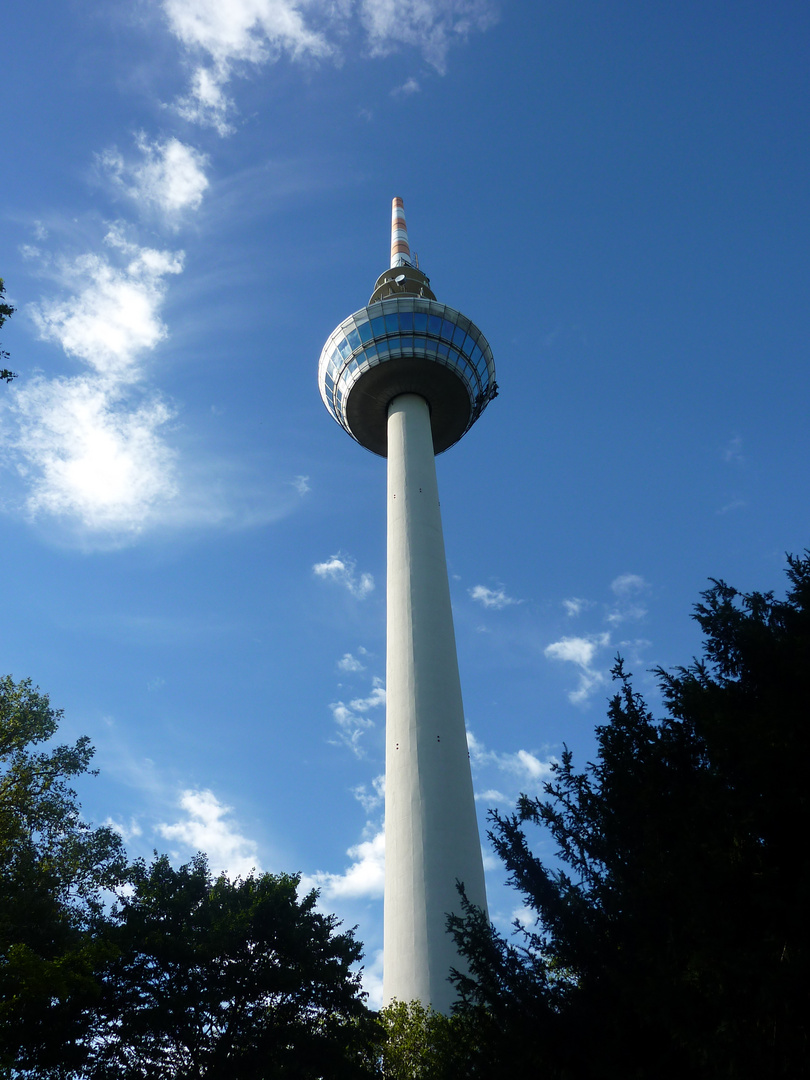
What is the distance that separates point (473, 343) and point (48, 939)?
3831cm

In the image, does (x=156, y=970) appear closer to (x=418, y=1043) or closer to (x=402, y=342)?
(x=418, y=1043)

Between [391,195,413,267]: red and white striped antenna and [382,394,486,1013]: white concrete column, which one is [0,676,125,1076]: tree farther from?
[391,195,413,267]: red and white striped antenna

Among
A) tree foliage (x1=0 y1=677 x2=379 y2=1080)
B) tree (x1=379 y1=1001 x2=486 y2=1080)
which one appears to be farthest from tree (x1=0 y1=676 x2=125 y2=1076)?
tree (x1=379 y1=1001 x2=486 y2=1080)

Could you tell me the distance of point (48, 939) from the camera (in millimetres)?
21719

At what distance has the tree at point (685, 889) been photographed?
10.2 metres

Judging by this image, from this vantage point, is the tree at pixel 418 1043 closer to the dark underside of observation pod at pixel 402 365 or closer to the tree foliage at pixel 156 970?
the tree foliage at pixel 156 970

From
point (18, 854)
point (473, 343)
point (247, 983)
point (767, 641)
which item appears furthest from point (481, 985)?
point (473, 343)

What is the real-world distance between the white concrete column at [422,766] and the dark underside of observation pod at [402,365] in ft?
26.3

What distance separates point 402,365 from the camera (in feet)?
152

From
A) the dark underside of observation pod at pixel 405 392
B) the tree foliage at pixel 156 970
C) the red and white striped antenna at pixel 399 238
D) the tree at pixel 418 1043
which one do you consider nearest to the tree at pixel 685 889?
the tree at pixel 418 1043

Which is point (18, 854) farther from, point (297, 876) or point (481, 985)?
point (481, 985)

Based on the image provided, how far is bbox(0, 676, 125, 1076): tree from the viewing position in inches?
743

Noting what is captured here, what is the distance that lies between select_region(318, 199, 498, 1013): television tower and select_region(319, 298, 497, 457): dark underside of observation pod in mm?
68

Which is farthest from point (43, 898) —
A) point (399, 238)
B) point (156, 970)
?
point (399, 238)
